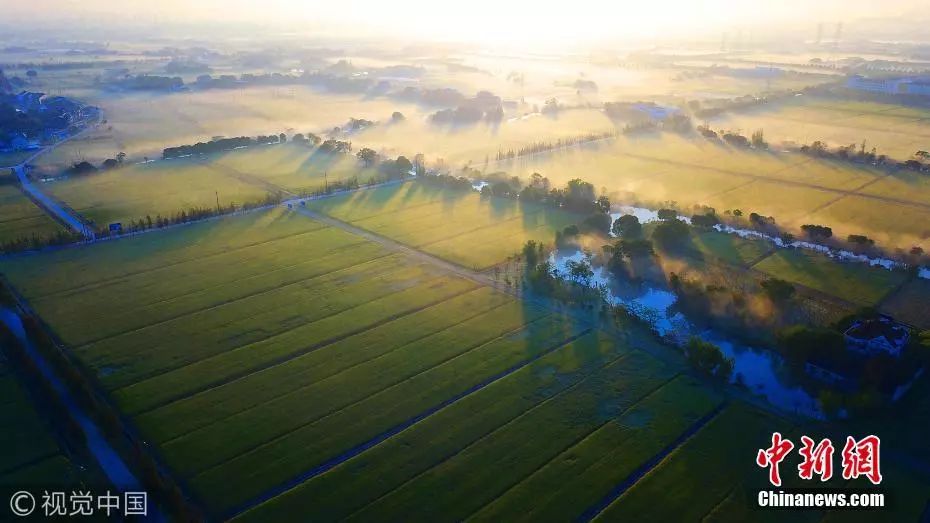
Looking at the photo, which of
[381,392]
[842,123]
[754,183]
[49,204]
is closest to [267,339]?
[381,392]

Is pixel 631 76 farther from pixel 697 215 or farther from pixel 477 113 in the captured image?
pixel 697 215

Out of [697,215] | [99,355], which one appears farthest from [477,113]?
[99,355]

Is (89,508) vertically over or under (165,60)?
under

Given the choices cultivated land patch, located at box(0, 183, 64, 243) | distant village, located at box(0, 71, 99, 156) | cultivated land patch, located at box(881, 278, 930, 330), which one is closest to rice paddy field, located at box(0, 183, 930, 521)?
cultivated land patch, located at box(0, 183, 64, 243)

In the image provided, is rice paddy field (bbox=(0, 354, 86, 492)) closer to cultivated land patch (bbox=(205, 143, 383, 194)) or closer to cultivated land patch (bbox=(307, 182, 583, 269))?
cultivated land patch (bbox=(307, 182, 583, 269))

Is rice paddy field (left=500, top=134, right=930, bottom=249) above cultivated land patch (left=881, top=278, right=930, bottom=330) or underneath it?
above

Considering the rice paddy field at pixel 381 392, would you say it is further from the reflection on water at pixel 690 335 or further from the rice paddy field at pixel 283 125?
the rice paddy field at pixel 283 125

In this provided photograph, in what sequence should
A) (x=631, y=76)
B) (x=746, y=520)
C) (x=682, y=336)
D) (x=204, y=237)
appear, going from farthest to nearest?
(x=631, y=76) < (x=204, y=237) < (x=682, y=336) < (x=746, y=520)
